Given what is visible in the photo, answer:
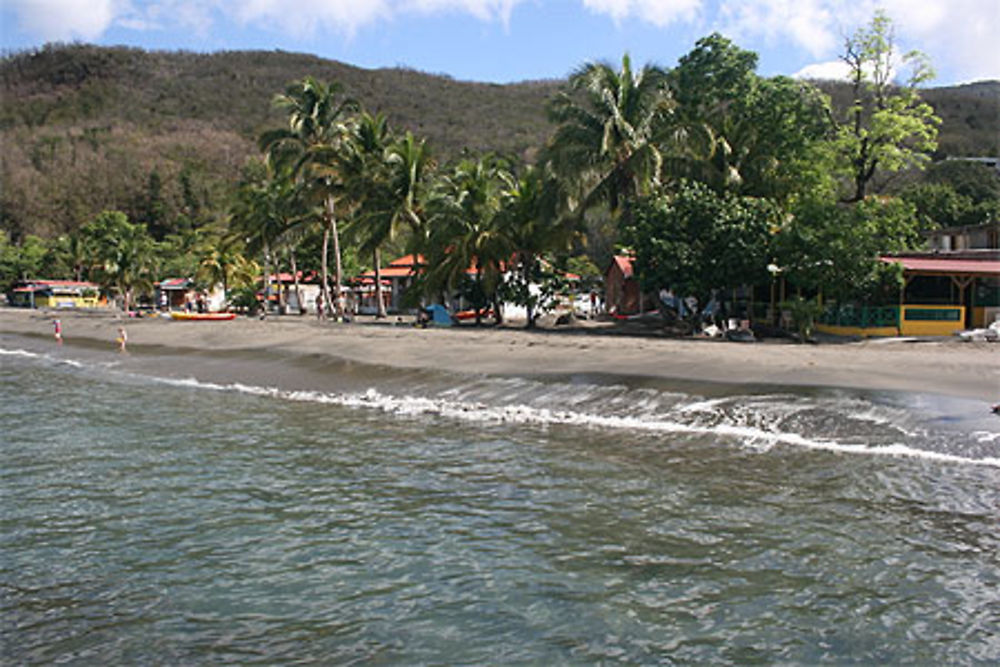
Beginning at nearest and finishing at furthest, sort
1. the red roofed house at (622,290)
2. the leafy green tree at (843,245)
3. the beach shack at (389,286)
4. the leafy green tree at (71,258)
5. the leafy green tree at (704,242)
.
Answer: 1. the leafy green tree at (843,245)
2. the leafy green tree at (704,242)
3. the red roofed house at (622,290)
4. the beach shack at (389,286)
5. the leafy green tree at (71,258)

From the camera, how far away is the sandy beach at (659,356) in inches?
538

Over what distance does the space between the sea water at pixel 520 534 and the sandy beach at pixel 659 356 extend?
1.35m

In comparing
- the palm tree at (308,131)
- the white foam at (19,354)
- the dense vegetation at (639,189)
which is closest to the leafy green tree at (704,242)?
the dense vegetation at (639,189)

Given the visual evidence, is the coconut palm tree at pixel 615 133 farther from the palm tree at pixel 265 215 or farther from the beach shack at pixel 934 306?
the palm tree at pixel 265 215

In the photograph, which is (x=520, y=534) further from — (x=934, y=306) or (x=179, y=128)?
(x=179, y=128)

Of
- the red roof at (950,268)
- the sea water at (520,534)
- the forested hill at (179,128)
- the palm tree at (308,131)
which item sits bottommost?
the sea water at (520,534)

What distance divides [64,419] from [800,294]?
21.2m

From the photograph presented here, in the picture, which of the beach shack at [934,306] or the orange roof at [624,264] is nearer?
the beach shack at [934,306]

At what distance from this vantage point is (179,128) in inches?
6511

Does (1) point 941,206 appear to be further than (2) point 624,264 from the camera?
Yes

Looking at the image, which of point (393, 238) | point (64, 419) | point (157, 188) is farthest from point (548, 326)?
point (157, 188)

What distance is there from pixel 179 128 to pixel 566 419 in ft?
567

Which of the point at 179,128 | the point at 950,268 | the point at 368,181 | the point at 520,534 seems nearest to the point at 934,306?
the point at 950,268

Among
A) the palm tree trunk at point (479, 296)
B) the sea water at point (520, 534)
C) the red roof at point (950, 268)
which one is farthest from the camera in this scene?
the palm tree trunk at point (479, 296)
